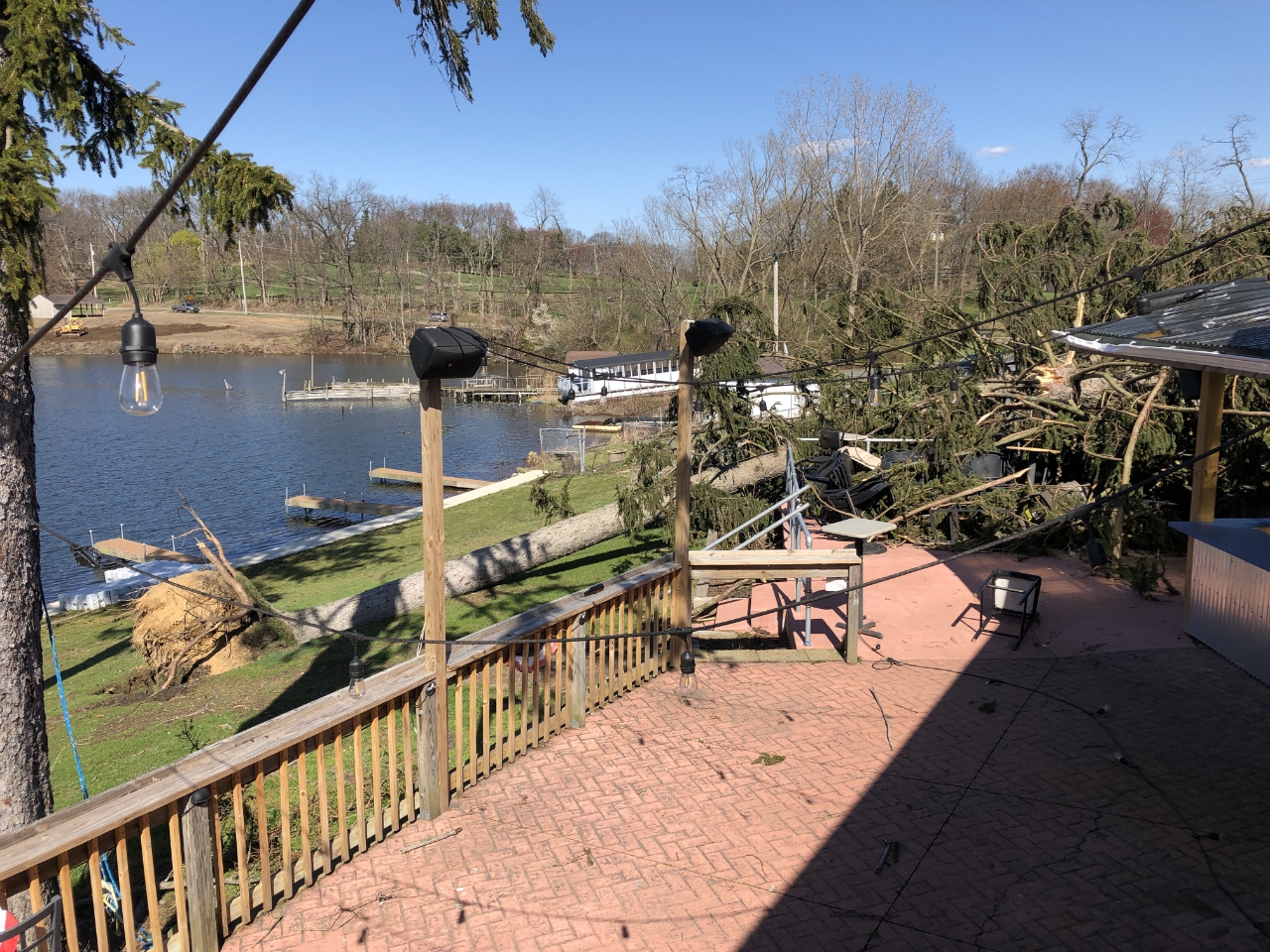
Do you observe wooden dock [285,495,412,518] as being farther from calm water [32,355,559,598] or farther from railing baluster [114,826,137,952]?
railing baluster [114,826,137,952]

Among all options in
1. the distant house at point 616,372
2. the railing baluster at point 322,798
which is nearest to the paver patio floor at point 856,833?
the railing baluster at point 322,798

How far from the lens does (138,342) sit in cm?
382

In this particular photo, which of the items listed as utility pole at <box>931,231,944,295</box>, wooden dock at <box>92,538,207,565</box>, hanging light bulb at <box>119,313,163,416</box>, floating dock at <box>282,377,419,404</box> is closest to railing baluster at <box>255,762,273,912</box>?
hanging light bulb at <box>119,313,163,416</box>

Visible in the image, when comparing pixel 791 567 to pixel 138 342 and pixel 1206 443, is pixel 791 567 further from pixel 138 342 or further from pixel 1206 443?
pixel 138 342

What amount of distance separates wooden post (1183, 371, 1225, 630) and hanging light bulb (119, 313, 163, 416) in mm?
8715

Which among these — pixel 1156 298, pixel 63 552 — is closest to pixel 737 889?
pixel 1156 298

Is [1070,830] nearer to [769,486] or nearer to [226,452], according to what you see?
[769,486]

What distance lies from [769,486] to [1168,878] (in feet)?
33.5

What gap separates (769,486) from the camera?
49.6 feet

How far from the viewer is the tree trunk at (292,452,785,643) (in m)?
11.2

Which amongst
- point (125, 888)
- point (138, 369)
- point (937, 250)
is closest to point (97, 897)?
Result: point (125, 888)

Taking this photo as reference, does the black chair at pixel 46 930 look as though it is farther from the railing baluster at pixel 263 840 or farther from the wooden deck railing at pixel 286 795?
the railing baluster at pixel 263 840

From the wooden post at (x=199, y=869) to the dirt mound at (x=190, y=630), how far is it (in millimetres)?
5700

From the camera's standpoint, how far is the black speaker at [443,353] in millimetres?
5488
